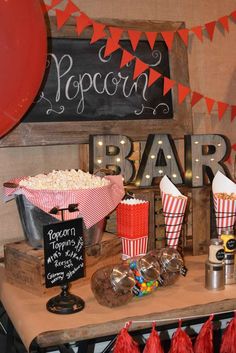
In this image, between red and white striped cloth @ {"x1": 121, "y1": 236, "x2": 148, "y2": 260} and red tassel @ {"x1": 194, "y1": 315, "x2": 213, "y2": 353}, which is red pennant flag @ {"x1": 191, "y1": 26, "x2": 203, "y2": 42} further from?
red tassel @ {"x1": 194, "y1": 315, "x2": 213, "y2": 353}

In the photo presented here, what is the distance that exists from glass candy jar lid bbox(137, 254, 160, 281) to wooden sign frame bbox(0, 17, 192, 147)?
2.19 ft

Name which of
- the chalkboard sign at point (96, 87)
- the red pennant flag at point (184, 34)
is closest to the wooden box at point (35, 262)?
the chalkboard sign at point (96, 87)

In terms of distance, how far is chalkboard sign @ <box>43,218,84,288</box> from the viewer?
1.54 metres

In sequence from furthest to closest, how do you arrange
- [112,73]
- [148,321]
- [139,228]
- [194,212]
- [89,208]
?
1. [112,73]
2. [194,212]
3. [139,228]
4. [89,208]
5. [148,321]

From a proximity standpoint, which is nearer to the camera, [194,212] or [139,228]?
[139,228]

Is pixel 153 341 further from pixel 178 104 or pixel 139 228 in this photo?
pixel 178 104

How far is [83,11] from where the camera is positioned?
2180mm

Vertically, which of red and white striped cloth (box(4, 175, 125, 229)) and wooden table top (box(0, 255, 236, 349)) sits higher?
red and white striped cloth (box(4, 175, 125, 229))

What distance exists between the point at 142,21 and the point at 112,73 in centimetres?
28

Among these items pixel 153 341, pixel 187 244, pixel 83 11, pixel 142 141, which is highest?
pixel 83 11

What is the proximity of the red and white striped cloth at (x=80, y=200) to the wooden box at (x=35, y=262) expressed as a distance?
164 millimetres

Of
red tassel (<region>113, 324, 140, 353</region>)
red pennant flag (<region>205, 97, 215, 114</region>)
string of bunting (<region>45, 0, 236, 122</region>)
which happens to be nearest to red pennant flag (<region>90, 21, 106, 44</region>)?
string of bunting (<region>45, 0, 236, 122</region>)

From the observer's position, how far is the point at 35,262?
1714mm

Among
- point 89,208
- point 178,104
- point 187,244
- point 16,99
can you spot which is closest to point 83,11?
point 178,104
